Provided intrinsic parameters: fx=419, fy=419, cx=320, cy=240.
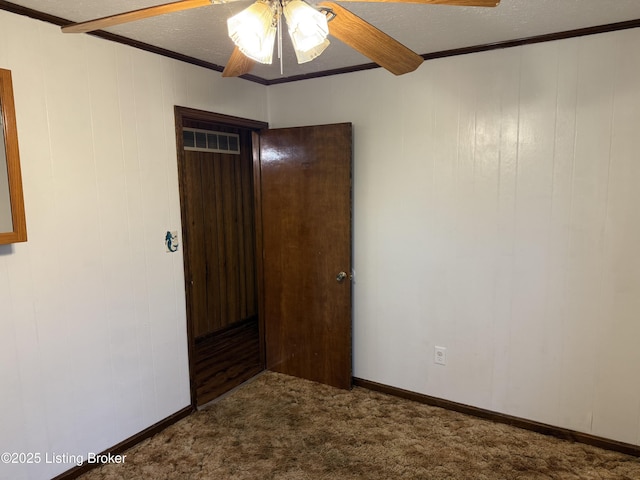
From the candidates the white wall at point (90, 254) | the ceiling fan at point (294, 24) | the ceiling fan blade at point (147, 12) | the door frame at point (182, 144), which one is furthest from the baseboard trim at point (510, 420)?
the ceiling fan blade at point (147, 12)

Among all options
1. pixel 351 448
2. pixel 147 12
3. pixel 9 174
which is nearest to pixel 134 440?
pixel 351 448

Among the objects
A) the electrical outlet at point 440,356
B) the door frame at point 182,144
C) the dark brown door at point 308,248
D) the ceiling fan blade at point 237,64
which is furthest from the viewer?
the dark brown door at point 308,248

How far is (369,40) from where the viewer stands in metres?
1.44

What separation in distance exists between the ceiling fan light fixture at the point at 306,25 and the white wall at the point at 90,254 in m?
1.38

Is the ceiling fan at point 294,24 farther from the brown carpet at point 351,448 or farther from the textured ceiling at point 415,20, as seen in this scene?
the brown carpet at point 351,448

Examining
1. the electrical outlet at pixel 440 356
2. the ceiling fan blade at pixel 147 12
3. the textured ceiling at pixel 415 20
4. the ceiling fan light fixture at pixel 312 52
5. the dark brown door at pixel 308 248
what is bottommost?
the electrical outlet at pixel 440 356

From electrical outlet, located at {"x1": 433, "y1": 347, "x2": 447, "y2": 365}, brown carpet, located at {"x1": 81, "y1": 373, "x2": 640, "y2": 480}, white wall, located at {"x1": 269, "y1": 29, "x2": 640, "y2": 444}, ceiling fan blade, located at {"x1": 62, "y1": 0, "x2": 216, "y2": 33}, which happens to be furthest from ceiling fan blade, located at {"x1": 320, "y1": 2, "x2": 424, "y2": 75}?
brown carpet, located at {"x1": 81, "y1": 373, "x2": 640, "y2": 480}

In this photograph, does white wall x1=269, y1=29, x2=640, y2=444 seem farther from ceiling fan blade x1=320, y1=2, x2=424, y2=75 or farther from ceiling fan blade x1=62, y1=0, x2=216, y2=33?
ceiling fan blade x1=62, y1=0, x2=216, y2=33

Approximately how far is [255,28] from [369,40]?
1.34 feet

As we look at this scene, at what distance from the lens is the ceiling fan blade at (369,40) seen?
131cm

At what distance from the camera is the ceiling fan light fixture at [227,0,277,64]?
124 centimetres

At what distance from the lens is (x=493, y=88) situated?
249cm

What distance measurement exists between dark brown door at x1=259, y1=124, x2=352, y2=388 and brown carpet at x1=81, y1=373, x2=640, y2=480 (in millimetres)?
450

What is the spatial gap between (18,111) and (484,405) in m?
3.04
